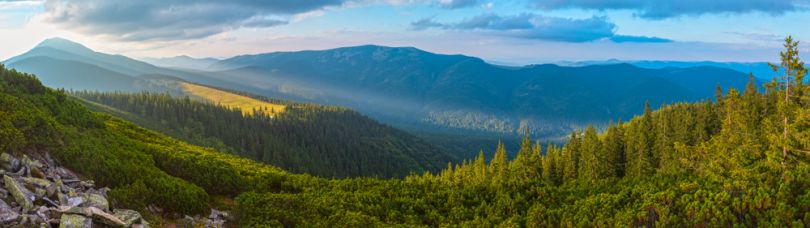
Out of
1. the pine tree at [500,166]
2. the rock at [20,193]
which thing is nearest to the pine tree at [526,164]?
the pine tree at [500,166]

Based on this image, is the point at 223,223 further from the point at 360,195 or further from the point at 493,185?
the point at 493,185

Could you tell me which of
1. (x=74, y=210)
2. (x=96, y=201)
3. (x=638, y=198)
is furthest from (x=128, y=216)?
(x=638, y=198)

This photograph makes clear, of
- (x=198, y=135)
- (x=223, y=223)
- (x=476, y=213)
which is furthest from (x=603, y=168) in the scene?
(x=198, y=135)

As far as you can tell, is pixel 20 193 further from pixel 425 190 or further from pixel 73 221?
pixel 425 190

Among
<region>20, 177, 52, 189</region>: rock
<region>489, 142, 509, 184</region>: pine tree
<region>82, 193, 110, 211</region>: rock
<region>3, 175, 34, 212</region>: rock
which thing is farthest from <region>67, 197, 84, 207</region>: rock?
<region>489, 142, 509, 184</region>: pine tree

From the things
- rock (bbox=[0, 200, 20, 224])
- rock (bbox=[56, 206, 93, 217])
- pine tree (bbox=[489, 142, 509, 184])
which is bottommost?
pine tree (bbox=[489, 142, 509, 184])

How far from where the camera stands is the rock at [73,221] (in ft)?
54.1

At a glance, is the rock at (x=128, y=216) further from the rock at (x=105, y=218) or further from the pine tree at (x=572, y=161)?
the pine tree at (x=572, y=161)

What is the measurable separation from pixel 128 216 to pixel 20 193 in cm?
400

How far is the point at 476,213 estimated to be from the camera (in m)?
32.1

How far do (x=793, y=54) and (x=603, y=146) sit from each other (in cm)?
5789

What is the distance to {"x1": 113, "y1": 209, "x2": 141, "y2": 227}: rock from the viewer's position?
62.9ft

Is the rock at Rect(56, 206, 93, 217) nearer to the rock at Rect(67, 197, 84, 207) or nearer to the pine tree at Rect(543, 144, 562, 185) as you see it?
the rock at Rect(67, 197, 84, 207)

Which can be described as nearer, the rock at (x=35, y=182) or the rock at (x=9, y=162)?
the rock at (x=35, y=182)
